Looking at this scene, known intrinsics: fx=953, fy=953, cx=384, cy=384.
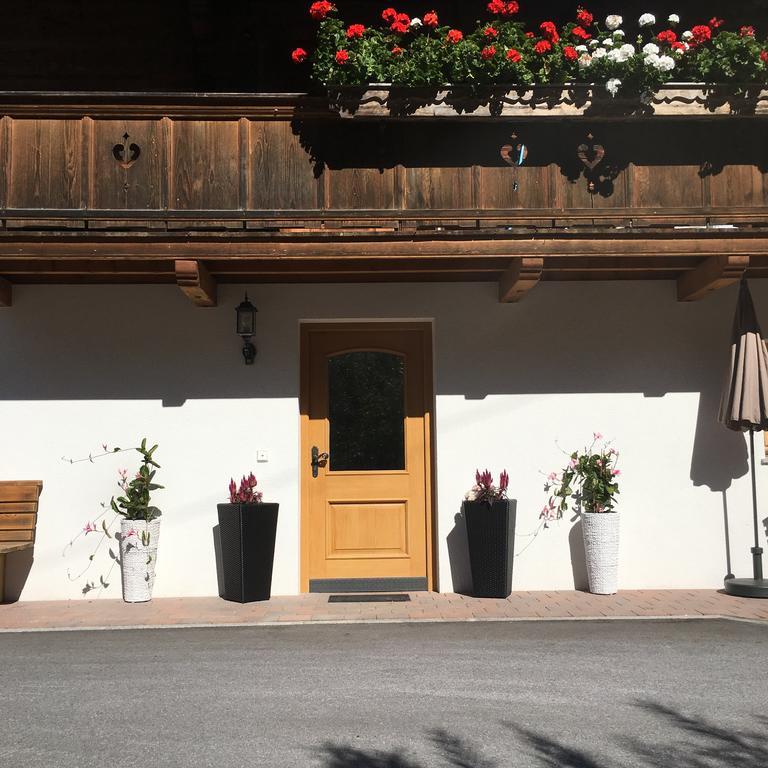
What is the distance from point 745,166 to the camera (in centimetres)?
909

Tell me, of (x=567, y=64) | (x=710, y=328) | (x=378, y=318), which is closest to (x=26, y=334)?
(x=378, y=318)

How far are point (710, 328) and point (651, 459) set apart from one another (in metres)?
1.47

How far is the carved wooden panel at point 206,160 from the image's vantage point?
8758 mm

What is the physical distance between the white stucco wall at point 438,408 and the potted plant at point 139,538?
25 centimetres

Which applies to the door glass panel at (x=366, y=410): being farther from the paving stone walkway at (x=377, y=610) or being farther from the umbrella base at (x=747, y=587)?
the umbrella base at (x=747, y=587)

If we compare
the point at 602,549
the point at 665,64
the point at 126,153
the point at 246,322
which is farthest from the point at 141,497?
the point at 665,64

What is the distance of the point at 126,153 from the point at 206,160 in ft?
2.39

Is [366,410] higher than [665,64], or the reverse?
[665,64]

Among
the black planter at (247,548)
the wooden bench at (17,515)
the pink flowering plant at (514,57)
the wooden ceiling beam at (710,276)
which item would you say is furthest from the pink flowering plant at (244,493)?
the wooden ceiling beam at (710,276)

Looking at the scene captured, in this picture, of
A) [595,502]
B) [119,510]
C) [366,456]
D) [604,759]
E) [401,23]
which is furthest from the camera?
[366,456]

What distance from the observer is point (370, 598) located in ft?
29.3

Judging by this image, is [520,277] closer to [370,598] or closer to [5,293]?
[370,598]

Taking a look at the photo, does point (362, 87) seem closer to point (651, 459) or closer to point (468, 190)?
point (468, 190)

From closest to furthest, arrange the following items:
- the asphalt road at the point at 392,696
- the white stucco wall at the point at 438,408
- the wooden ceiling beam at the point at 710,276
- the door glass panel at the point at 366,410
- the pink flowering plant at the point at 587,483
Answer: the asphalt road at the point at 392,696, the wooden ceiling beam at the point at 710,276, the pink flowering plant at the point at 587,483, the white stucco wall at the point at 438,408, the door glass panel at the point at 366,410
